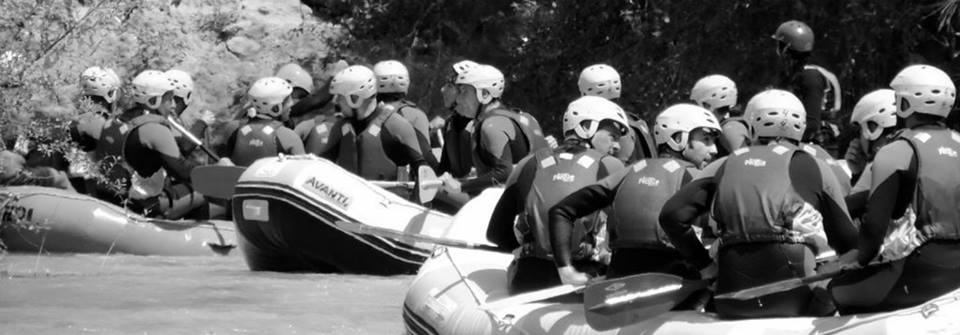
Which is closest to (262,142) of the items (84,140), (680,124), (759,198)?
(84,140)

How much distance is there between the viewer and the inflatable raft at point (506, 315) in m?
7.18

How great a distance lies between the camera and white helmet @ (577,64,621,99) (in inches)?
491

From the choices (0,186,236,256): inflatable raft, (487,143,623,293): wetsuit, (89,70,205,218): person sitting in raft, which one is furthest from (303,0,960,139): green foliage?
(487,143,623,293): wetsuit

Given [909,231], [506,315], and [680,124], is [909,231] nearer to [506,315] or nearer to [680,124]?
[680,124]

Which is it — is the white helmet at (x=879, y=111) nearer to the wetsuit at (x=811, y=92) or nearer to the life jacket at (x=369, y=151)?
the wetsuit at (x=811, y=92)

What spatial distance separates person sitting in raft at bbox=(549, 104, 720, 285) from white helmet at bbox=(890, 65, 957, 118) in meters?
0.99

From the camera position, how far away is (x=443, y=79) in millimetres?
20406

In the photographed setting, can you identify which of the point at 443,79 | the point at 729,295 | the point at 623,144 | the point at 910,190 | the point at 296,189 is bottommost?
the point at 443,79

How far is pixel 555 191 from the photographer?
8.91 m

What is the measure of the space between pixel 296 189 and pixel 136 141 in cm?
190

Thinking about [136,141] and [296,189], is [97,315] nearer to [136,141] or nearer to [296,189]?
[296,189]

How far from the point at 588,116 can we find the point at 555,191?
0.40 metres

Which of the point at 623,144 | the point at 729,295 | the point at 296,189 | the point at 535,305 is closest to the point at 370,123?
the point at 296,189

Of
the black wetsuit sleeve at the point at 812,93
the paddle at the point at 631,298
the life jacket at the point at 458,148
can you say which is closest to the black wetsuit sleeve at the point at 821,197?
the paddle at the point at 631,298
